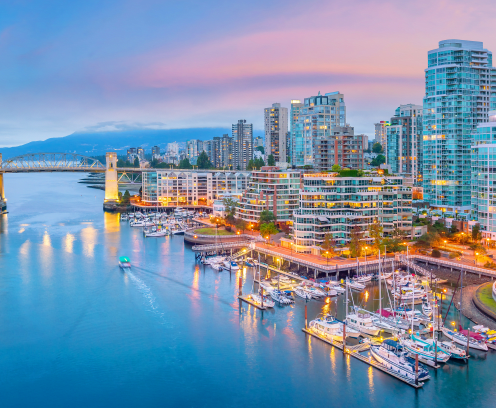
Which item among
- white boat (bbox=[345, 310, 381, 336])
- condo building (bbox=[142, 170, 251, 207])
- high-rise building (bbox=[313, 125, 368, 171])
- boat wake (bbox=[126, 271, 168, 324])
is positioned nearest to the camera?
white boat (bbox=[345, 310, 381, 336])

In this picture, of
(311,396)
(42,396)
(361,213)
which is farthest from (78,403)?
(361,213)

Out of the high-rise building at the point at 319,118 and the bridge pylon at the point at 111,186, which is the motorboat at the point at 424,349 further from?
the bridge pylon at the point at 111,186

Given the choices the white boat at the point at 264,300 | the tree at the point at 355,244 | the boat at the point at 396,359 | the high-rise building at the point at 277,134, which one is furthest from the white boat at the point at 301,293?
the high-rise building at the point at 277,134

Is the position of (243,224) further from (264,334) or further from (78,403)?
(78,403)

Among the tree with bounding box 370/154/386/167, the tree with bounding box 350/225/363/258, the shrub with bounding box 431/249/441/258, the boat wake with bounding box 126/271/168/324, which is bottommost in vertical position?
the boat wake with bounding box 126/271/168/324

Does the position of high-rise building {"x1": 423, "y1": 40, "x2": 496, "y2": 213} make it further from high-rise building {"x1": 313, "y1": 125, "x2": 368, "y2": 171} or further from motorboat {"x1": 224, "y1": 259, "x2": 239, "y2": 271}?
motorboat {"x1": 224, "y1": 259, "x2": 239, "y2": 271}

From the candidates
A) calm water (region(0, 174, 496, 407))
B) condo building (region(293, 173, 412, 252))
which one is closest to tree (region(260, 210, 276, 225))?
condo building (region(293, 173, 412, 252))

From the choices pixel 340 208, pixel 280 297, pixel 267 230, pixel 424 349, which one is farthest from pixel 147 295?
pixel 424 349
